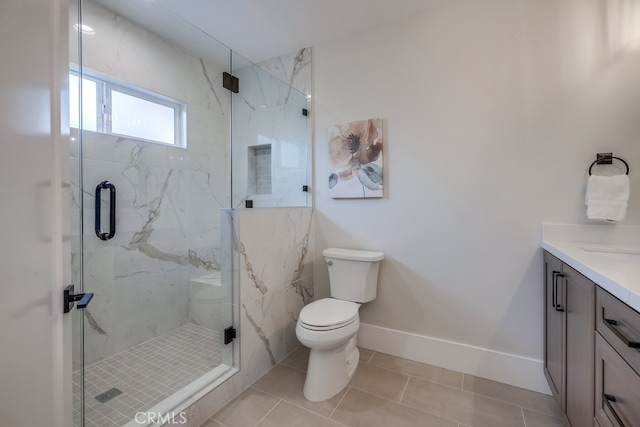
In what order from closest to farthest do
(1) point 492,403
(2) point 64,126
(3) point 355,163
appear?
(2) point 64,126
(1) point 492,403
(3) point 355,163

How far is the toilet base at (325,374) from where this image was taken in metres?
1.65

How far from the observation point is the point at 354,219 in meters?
2.26

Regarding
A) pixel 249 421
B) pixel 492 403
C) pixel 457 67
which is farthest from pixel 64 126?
pixel 492 403

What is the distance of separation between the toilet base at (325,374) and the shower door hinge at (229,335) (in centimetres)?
51

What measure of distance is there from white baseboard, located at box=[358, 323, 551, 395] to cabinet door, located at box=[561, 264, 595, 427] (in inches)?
20.5

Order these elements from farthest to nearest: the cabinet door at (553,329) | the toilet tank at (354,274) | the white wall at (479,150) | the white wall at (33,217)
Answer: the toilet tank at (354,274) → the white wall at (479,150) → the cabinet door at (553,329) → the white wall at (33,217)

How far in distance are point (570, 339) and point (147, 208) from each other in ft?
9.29

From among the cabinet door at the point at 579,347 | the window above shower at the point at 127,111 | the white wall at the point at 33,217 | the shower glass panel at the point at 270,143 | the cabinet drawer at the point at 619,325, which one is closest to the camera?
the white wall at the point at 33,217

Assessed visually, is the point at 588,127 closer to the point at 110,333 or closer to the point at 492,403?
the point at 492,403

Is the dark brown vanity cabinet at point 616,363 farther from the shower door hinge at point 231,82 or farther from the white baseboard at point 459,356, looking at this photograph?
the shower door hinge at point 231,82

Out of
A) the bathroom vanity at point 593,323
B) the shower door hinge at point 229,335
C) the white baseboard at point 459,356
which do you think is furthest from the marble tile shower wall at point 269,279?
the bathroom vanity at point 593,323

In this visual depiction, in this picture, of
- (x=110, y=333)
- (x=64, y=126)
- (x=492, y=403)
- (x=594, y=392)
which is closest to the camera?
(x=64, y=126)

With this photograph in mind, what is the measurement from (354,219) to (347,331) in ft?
3.00

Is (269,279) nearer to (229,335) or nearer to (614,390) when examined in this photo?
(229,335)
